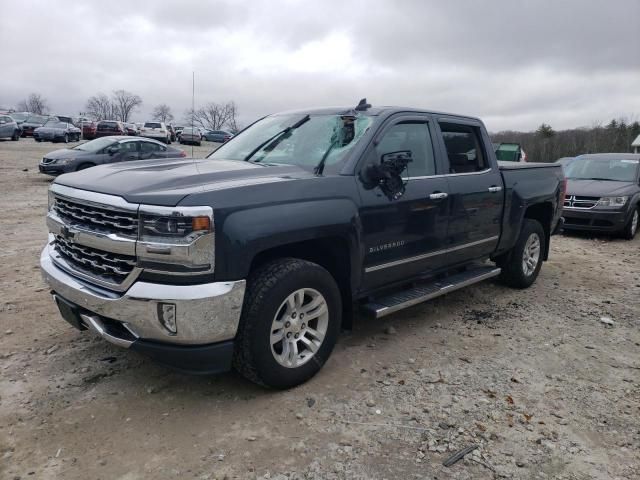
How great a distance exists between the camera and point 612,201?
9.63 meters

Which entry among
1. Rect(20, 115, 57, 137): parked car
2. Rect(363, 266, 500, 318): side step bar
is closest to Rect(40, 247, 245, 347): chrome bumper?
Rect(363, 266, 500, 318): side step bar

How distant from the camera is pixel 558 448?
2.97 metres

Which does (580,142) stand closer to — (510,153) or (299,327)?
(510,153)

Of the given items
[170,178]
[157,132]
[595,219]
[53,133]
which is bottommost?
[595,219]

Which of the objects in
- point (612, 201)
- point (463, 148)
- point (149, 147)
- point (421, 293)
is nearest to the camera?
point (421, 293)

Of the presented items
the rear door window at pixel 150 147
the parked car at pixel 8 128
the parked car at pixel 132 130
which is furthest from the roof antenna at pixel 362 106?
the parked car at pixel 132 130

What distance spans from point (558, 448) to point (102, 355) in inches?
Answer: 128

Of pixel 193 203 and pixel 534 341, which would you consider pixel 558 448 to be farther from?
pixel 193 203

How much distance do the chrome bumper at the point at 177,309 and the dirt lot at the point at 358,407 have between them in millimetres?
584

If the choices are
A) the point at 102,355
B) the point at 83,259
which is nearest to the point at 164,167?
the point at 83,259

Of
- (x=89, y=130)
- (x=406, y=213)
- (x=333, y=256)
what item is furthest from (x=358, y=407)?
(x=89, y=130)

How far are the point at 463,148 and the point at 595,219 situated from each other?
607 centimetres

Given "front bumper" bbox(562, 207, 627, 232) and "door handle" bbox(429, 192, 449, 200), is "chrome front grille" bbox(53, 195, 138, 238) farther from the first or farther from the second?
"front bumper" bbox(562, 207, 627, 232)

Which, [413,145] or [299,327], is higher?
[413,145]
